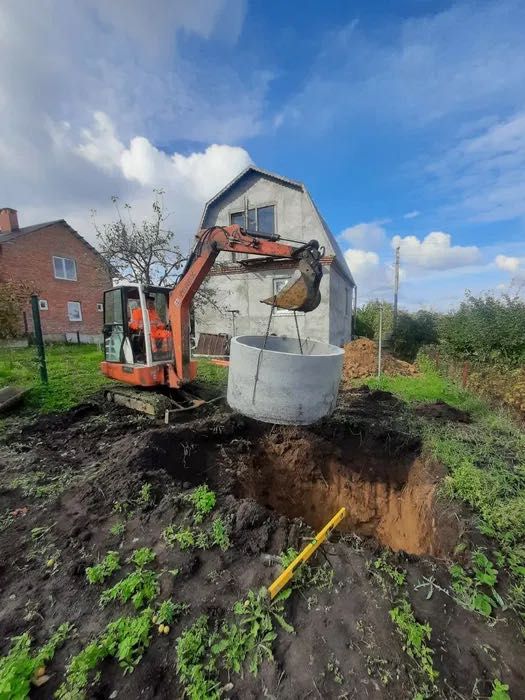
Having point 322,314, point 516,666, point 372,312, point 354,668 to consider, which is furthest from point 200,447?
point 372,312

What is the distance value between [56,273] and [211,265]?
1806 cm

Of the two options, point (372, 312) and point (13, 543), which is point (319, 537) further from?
point (372, 312)

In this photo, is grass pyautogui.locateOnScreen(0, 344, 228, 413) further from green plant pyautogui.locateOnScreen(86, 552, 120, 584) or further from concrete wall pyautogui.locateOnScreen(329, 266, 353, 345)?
green plant pyautogui.locateOnScreen(86, 552, 120, 584)

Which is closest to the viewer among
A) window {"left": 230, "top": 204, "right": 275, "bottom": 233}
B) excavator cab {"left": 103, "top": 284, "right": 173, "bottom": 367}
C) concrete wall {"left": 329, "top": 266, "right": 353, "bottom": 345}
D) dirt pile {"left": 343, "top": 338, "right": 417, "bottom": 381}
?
excavator cab {"left": 103, "top": 284, "right": 173, "bottom": 367}

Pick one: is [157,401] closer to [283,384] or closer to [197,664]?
[283,384]

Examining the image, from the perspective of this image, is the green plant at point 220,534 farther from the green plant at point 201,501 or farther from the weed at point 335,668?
the weed at point 335,668

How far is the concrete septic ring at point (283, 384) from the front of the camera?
3.29 meters

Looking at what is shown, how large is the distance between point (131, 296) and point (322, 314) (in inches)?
287

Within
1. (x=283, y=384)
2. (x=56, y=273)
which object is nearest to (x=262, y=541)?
(x=283, y=384)

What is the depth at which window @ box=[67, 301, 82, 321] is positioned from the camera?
63.7ft

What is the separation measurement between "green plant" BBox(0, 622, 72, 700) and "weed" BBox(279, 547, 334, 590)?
57.7 inches

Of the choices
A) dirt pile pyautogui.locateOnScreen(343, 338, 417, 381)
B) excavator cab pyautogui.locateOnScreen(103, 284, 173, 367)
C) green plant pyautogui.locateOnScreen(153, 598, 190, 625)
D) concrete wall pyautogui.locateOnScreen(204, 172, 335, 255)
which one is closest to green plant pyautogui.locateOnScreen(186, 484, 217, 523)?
green plant pyautogui.locateOnScreen(153, 598, 190, 625)

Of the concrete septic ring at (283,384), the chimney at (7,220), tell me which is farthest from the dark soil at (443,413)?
the chimney at (7,220)

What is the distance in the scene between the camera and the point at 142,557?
2434 millimetres
